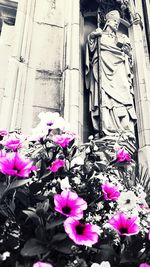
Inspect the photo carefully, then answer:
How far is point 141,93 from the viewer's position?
4.56m

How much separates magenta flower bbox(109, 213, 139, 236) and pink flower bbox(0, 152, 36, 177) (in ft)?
1.17

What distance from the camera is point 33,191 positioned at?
1.15 meters

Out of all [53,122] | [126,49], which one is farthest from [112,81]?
[53,122]

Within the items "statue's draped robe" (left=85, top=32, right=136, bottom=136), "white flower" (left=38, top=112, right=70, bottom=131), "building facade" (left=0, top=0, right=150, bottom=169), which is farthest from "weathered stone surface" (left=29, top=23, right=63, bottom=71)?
"white flower" (left=38, top=112, right=70, bottom=131)

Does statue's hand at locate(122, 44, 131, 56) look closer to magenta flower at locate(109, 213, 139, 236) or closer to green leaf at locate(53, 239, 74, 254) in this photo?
magenta flower at locate(109, 213, 139, 236)

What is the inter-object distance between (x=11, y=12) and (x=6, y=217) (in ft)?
16.0

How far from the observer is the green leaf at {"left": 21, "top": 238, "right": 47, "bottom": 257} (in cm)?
86

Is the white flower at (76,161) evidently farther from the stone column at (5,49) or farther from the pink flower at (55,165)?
the stone column at (5,49)

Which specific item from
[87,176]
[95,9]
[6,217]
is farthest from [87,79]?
[6,217]

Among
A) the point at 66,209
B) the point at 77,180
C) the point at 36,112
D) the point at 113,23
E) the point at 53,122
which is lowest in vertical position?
the point at 66,209

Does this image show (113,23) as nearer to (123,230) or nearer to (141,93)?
(141,93)

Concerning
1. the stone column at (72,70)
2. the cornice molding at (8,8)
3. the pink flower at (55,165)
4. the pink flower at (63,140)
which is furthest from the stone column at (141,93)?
the pink flower at (55,165)

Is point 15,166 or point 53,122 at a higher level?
point 53,122

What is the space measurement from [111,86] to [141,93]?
1.91 feet
